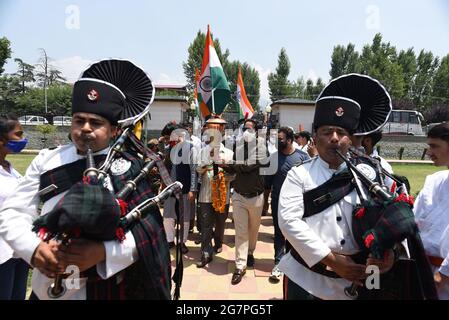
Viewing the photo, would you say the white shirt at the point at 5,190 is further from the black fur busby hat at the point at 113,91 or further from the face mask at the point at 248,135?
the face mask at the point at 248,135

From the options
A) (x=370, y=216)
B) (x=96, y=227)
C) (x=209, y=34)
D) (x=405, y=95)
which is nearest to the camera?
(x=96, y=227)

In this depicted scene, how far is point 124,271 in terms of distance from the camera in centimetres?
187

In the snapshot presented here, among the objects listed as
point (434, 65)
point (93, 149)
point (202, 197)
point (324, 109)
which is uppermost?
point (434, 65)

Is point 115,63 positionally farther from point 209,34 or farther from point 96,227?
point 209,34

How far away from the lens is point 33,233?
1718 millimetres

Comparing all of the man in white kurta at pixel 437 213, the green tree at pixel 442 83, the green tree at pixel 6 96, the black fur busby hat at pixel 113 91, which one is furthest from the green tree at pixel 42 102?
the man in white kurta at pixel 437 213

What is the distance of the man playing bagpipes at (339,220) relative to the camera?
5.83ft

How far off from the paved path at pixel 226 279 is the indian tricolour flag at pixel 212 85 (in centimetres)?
253

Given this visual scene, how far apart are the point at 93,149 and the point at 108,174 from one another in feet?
0.54

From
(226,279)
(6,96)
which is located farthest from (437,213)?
(6,96)

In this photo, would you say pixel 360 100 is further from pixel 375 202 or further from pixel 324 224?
pixel 324 224

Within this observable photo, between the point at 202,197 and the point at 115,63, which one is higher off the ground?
the point at 115,63

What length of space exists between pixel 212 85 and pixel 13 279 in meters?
4.53
